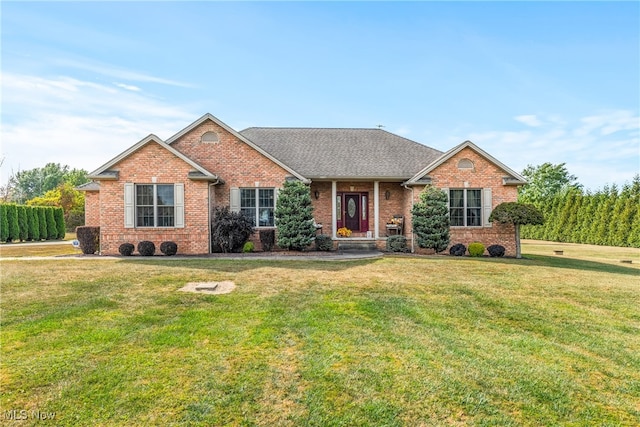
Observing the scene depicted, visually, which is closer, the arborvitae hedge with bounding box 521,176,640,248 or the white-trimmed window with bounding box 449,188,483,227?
the white-trimmed window with bounding box 449,188,483,227

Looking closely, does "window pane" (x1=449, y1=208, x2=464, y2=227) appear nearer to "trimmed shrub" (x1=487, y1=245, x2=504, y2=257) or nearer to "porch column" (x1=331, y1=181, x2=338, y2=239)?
"trimmed shrub" (x1=487, y1=245, x2=504, y2=257)

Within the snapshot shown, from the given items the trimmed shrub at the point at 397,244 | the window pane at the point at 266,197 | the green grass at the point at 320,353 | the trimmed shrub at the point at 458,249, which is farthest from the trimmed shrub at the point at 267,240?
the trimmed shrub at the point at 458,249

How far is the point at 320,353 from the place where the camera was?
4578mm

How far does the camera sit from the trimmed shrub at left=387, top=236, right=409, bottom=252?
15.7m

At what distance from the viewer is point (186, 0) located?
11.2m

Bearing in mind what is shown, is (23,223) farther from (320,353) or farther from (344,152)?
(320,353)

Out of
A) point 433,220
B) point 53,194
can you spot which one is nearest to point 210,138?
point 433,220

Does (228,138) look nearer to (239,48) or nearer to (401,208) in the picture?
(239,48)

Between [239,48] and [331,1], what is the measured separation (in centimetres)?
405

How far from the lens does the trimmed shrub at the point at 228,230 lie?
563 inches

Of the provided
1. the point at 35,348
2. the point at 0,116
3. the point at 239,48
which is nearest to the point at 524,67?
the point at 239,48

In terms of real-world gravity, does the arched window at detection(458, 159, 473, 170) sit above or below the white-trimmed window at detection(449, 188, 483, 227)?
above

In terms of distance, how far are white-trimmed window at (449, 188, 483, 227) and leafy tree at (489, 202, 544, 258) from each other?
69cm

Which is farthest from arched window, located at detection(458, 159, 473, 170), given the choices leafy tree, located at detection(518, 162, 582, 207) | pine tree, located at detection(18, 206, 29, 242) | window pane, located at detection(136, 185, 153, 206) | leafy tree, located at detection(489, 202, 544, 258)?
leafy tree, located at detection(518, 162, 582, 207)
